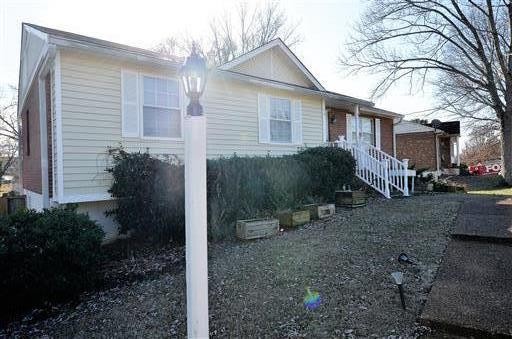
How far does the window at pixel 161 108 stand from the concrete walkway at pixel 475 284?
20.7 feet

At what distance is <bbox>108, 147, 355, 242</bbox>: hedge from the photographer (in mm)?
6523

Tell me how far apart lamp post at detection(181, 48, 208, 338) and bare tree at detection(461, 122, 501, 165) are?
93.3 ft

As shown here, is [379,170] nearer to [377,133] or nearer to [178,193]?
[377,133]

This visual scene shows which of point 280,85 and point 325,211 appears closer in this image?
point 325,211

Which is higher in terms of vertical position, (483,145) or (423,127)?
(423,127)

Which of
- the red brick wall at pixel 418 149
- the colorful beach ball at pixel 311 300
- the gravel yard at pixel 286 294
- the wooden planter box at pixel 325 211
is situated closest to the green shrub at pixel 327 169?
the wooden planter box at pixel 325 211

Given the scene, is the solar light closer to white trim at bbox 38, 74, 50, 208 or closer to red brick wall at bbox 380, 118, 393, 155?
white trim at bbox 38, 74, 50, 208

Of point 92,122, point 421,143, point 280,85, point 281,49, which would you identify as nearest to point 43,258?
point 92,122

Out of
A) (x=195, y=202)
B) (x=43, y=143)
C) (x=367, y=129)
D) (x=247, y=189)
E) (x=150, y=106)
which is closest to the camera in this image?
(x=195, y=202)

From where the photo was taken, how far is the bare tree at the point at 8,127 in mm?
25109

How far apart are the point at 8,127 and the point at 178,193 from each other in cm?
2552

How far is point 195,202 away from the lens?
243cm

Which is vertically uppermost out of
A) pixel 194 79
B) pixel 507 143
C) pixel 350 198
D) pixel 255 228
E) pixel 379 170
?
pixel 507 143

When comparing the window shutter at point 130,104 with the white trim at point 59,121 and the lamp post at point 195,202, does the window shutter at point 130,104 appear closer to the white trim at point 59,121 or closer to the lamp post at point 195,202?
the white trim at point 59,121
